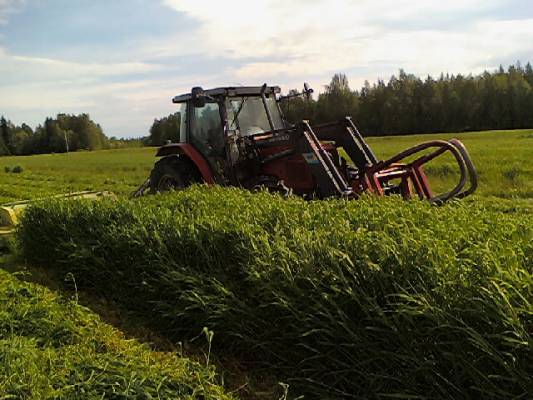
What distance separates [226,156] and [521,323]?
6.20m

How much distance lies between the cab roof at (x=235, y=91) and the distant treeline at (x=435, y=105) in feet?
131

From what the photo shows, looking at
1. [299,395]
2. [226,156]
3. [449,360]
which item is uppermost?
[226,156]

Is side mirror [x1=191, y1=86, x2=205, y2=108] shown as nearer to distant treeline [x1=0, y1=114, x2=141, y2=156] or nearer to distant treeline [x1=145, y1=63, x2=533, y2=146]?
distant treeline [x1=145, y1=63, x2=533, y2=146]

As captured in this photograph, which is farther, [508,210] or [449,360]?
[508,210]

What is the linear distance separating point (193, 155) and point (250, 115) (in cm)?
114

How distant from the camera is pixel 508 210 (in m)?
9.57

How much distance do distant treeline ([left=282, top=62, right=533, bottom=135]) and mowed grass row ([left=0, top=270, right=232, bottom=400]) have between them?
45.5 m

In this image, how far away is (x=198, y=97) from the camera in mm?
7934

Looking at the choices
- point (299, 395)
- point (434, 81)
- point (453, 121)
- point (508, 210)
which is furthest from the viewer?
point (434, 81)

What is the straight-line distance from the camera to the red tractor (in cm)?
707

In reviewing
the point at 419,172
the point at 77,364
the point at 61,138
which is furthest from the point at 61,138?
the point at 77,364

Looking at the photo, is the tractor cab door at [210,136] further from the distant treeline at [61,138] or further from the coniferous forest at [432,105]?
the distant treeline at [61,138]

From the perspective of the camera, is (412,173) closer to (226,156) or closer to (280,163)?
(280,163)

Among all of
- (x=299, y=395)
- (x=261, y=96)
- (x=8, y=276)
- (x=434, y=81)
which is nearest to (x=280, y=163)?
(x=261, y=96)
